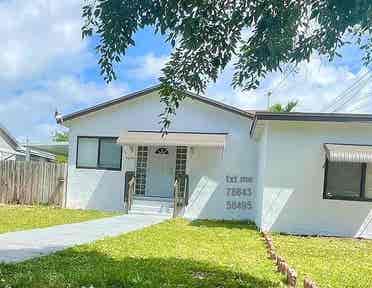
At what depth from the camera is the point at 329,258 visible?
429 inches

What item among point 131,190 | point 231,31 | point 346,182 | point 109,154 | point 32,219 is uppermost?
point 231,31

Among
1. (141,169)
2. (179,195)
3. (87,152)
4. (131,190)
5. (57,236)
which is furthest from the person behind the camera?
(87,152)

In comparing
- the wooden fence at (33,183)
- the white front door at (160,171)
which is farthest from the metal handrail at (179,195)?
the wooden fence at (33,183)

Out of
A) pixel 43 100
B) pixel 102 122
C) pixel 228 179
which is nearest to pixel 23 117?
pixel 43 100

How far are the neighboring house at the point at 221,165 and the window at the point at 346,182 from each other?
31 mm

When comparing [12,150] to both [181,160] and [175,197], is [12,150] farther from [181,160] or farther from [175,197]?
[175,197]

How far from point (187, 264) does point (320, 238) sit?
23.6 ft

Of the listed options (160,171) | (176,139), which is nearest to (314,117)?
(176,139)

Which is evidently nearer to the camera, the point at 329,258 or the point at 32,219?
the point at 329,258

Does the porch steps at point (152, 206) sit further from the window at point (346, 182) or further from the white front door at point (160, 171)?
the window at point (346, 182)

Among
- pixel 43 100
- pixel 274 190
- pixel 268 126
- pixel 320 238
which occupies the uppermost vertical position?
pixel 43 100

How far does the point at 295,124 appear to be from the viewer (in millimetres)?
15664

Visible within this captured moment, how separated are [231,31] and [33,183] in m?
18.3

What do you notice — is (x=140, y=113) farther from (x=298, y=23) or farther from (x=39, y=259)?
(x=298, y=23)
